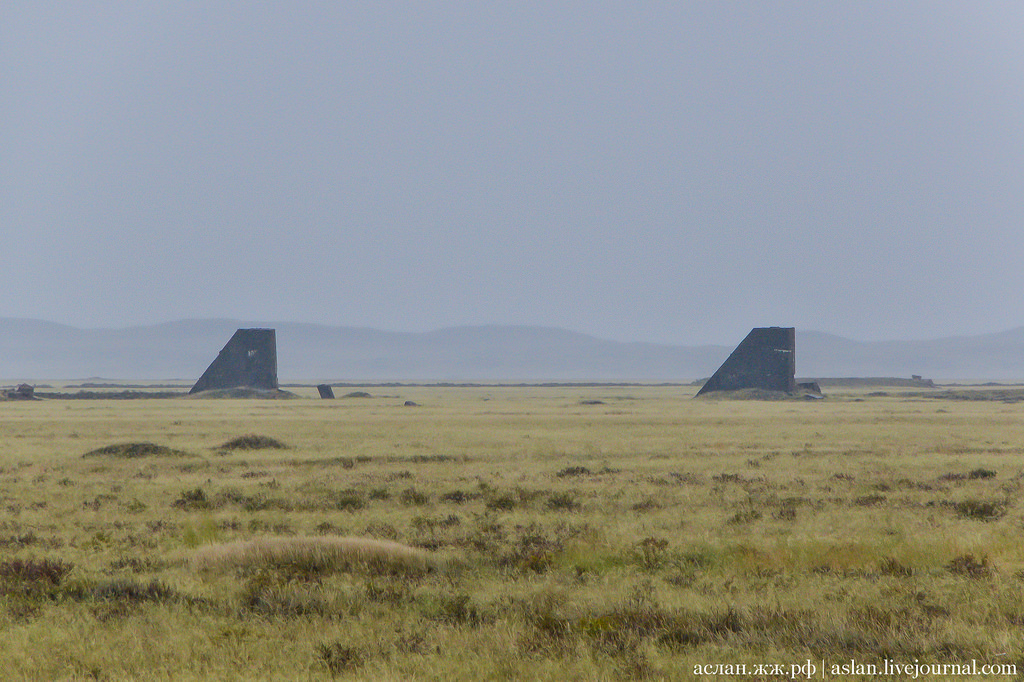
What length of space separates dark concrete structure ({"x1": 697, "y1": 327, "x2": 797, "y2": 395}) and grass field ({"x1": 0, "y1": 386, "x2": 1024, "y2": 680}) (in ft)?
166

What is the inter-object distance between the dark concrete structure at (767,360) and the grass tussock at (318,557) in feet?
229

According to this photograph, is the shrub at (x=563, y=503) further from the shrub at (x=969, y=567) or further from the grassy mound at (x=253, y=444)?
the grassy mound at (x=253, y=444)

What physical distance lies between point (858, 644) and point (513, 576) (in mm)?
4713

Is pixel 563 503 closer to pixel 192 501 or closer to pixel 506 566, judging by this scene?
pixel 506 566

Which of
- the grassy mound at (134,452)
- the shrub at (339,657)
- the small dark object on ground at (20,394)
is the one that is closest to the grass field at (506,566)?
the shrub at (339,657)

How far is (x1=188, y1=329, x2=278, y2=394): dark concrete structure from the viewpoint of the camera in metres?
88.1

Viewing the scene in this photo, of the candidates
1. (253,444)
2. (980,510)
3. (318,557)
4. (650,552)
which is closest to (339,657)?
(318,557)

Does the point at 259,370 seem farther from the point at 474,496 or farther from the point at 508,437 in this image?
the point at 474,496

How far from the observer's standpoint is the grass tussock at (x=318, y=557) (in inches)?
517

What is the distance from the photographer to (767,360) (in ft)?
268

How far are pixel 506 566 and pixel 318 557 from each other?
2.55 metres

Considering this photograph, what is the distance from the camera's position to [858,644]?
9.23m

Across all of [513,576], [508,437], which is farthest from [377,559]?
[508,437]

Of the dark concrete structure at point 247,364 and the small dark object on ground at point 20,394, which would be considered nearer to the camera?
the dark concrete structure at point 247,364
